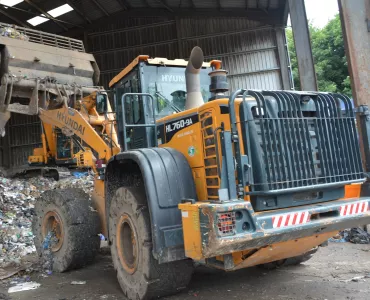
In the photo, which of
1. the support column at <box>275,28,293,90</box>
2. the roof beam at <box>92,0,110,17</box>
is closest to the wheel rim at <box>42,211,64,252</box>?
the support column at <box>275,28,293,90</box>

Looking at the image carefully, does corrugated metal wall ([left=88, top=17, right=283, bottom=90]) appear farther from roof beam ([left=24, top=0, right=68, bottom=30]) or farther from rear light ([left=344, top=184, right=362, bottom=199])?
rear light ([left=344, top=184, right=362, bottom=199])

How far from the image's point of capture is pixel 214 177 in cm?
349

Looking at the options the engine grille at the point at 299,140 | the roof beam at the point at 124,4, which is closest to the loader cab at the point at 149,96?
the engine grille at the point at 299,140

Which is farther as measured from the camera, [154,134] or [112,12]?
[112,12]

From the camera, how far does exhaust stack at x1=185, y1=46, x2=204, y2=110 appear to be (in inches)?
173

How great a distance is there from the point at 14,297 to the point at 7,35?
6482 millimetres

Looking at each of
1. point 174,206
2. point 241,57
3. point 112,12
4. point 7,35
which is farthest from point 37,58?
point 112,12

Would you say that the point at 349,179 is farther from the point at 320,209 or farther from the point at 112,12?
the point at 112,12

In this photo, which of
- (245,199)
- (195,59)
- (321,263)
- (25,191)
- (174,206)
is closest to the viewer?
(245,199)

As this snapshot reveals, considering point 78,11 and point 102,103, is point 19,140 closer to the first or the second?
point 78,11

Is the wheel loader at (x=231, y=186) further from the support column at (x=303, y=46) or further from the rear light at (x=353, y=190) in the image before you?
the support column at (x=303, y=46)

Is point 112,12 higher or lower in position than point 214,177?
higher

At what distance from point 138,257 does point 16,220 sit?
575 centimetres

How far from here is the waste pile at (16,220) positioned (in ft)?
21.8
